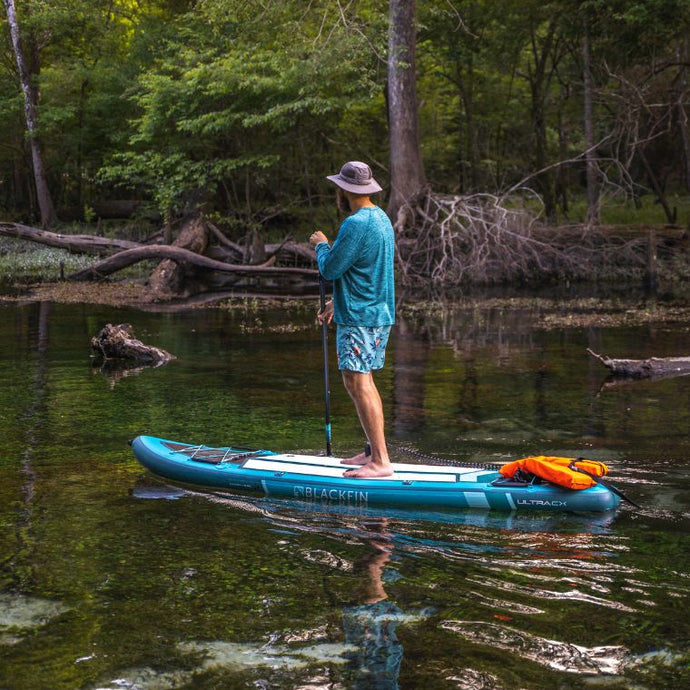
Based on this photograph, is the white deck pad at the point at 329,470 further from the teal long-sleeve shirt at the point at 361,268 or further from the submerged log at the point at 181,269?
the submerged log at the point at 181,269

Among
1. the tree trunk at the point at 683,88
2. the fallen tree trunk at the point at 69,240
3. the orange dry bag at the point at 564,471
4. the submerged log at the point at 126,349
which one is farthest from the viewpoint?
the fallen tree trunk at the point at 69,240

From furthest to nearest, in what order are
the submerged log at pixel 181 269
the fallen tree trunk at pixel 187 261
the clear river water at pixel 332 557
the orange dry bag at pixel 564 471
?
1. the fallen tree trunk at pixel 187 261
2. the submerged log at pixel 181 269
3. the orange dry bag at pixel 564 471
4. the clear river water at pixel 332 557

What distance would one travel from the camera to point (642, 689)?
12.0 feet

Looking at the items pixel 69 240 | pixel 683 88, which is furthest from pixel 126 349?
pixel 683 88

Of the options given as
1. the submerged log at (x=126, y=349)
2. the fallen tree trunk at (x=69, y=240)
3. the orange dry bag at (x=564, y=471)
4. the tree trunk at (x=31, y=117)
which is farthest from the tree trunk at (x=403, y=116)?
the orange dry bag at (x=564, y=471)

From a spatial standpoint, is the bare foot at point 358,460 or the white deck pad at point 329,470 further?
the bare foot at point 358,460

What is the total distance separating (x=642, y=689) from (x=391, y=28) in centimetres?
2133

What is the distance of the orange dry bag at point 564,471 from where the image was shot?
5.91 metres

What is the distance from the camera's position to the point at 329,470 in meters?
6.59

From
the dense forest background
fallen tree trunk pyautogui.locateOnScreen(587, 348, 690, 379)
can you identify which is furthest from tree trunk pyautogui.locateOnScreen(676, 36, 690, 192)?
fallen tree trunk pyautogui.locateOnScreen(587, 348, 690, 379)

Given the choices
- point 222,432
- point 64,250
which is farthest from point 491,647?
point 64,250

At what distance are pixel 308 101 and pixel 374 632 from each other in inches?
846

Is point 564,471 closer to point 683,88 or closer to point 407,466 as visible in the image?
point 407,466

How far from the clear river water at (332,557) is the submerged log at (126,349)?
2053 millimetres
